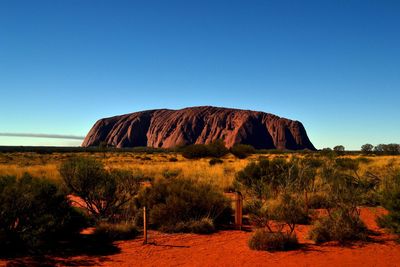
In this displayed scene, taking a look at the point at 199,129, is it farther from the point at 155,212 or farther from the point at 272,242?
the point at 272,242

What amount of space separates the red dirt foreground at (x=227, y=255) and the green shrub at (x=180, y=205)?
1047 mm

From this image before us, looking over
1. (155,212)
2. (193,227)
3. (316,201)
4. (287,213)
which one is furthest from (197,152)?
(287,213)

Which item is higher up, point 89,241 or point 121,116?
point 121,116

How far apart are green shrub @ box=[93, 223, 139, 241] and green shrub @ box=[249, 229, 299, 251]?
307cm

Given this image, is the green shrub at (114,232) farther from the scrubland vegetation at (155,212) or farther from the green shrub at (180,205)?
the green shrub at (180,205)

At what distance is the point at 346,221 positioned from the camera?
8.54 metres

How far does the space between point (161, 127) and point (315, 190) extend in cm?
13256

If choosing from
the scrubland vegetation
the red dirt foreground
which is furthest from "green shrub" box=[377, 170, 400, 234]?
the red dirt foreground

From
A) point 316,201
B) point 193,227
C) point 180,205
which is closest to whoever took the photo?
point 193,227

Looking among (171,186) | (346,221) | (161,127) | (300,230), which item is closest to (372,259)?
(346,221)

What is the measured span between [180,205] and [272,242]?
3.03m

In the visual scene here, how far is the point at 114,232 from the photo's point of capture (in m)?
8.96

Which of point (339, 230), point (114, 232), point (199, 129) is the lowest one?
point (114, 232)

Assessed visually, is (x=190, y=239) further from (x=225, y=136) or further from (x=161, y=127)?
(x=161, y=127)
